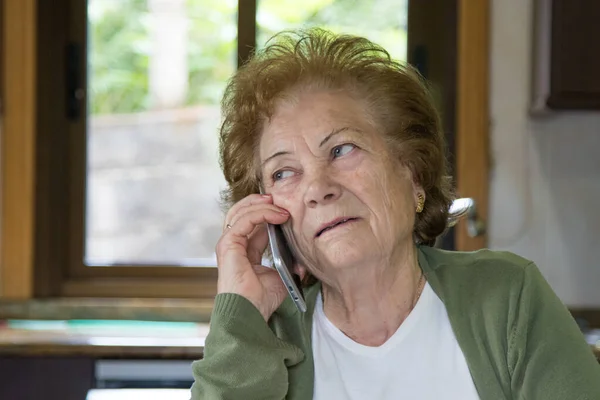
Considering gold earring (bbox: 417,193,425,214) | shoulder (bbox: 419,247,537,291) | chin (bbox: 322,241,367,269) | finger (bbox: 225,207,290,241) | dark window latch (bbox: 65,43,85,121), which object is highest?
dark window latch (bbox: 65,43,85,121)

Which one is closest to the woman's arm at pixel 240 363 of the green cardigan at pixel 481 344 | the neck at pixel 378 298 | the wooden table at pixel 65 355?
the green cardigan at pixel 481 344

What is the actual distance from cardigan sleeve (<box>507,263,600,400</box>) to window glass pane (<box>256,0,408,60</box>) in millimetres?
1650

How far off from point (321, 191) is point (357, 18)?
5.33 ft

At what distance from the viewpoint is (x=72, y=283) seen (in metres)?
2.78

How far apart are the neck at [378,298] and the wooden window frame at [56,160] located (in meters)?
1.32

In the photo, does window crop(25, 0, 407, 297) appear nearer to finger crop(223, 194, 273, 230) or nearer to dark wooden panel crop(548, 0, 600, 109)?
dark wooden panel crop(548, 0, 600, 109)

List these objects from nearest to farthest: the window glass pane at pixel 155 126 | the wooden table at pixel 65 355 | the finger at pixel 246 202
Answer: the finger at pixel 246 202, the wooden table at pixel 65 355, the window glass pane at pixel 155 126

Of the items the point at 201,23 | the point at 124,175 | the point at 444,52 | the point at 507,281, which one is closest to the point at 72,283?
the point at 124,175

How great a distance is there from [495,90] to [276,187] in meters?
Answer: 1.45

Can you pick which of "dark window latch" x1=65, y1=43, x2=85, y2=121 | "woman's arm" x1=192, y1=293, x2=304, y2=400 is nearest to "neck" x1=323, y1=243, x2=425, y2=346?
"woman's arm" x1=192, y1=293, x2=304, y2=400

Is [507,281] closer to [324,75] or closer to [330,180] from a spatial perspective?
[330,180]

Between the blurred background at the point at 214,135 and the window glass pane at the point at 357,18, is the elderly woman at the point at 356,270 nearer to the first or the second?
the blurred background at the point at 214,135

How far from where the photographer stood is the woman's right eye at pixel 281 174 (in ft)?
4.55

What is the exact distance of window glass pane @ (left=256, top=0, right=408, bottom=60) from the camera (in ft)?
9.21
